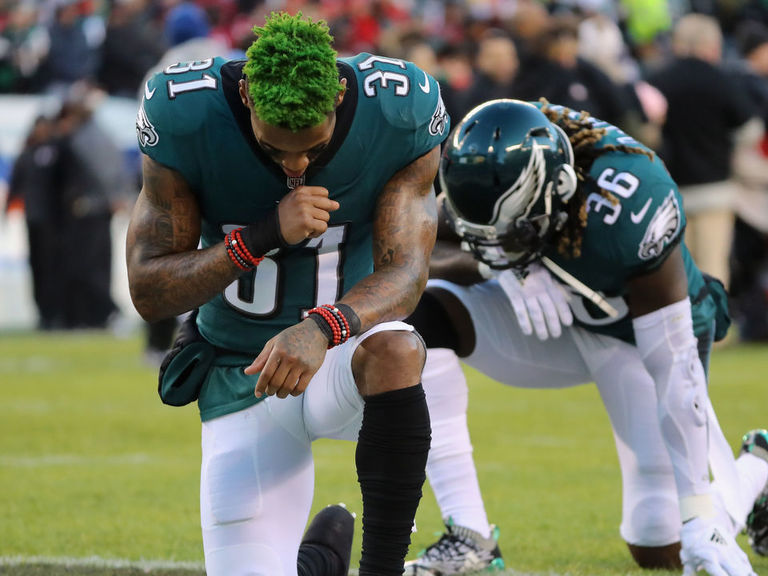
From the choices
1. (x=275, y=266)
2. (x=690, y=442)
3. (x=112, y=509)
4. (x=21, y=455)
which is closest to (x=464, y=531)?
(x=690, y=442)

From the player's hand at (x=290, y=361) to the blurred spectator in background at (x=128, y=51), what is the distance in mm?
11324

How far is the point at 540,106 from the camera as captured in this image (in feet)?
13.5

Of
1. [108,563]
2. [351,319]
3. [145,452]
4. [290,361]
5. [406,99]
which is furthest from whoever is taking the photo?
[145,452]

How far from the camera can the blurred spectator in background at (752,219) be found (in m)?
10.1

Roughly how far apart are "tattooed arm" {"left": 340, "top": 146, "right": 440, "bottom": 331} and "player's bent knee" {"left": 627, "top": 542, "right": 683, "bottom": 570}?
4.11 ft

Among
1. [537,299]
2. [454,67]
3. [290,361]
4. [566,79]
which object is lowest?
[454,67]

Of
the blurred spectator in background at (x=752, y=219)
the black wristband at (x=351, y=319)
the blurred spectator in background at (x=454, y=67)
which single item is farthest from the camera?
the blurred spectator in background at (x=454, y=67)

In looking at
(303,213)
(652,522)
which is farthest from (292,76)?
(652,522)

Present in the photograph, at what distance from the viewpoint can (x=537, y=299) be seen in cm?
393

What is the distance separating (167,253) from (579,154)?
1.37 metres

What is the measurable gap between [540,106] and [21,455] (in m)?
3.01

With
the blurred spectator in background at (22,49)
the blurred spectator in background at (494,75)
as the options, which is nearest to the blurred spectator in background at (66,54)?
the blurred spectator in background at (22,49)

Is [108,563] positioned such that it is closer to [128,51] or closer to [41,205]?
[41,205]

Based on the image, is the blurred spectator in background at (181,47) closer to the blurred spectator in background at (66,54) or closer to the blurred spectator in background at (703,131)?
the blurred spectator in background at (703,131)
